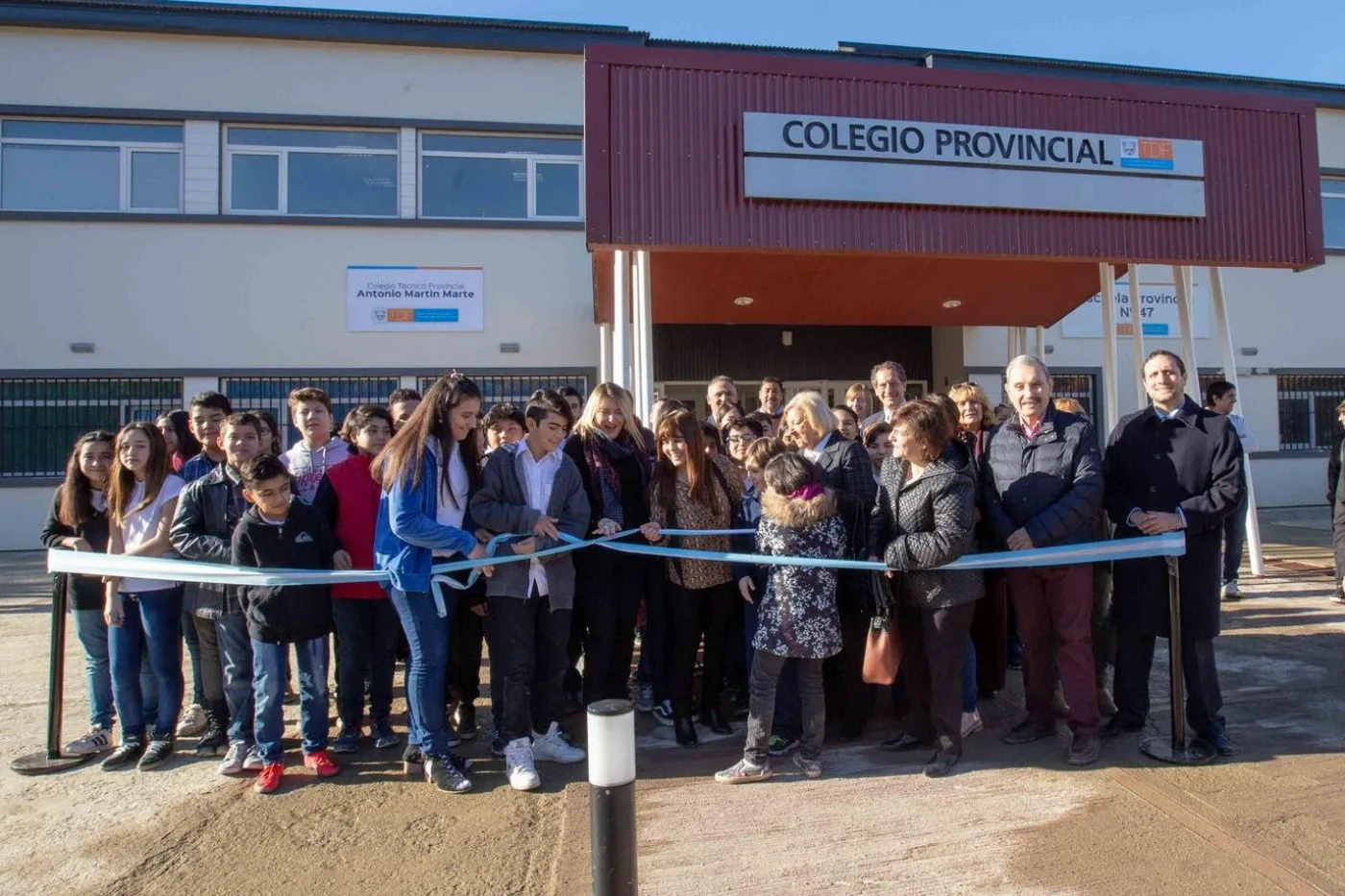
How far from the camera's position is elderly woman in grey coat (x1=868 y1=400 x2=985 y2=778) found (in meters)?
3.81

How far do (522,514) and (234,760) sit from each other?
185 centimetres

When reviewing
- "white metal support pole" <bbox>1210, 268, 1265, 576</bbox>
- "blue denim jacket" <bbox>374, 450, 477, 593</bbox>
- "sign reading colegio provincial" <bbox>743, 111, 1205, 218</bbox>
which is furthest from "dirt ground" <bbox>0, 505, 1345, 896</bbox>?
"sign reading colegio provincial" <bbox>743, 111, 1205, 218</bbox>

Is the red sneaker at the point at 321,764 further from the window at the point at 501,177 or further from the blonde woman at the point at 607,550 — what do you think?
the window at the point at 501,177

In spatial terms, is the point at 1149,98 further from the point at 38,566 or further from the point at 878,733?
the point at 38,566

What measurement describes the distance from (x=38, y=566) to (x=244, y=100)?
23.9 ft

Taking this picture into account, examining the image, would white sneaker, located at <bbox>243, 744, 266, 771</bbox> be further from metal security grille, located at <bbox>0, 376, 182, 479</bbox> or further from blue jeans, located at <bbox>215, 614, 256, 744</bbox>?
metal security grille, located at <bbox>0, 376, 182, 479</bbox>

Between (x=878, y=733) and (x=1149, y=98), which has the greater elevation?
(x=1149, y=98)

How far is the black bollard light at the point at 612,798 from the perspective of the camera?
7.93 ft

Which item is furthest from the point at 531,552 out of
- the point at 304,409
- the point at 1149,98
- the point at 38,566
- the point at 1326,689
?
the point at 38,566

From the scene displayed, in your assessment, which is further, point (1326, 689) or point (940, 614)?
point (1326, 689)

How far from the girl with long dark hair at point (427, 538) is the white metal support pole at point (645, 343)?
3325 mm

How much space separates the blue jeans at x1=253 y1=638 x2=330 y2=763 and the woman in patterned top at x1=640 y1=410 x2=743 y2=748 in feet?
5.64

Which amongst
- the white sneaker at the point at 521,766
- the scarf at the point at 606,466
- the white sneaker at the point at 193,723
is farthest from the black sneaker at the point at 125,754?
the scarf at the point at 606,466

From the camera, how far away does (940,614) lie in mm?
3945
